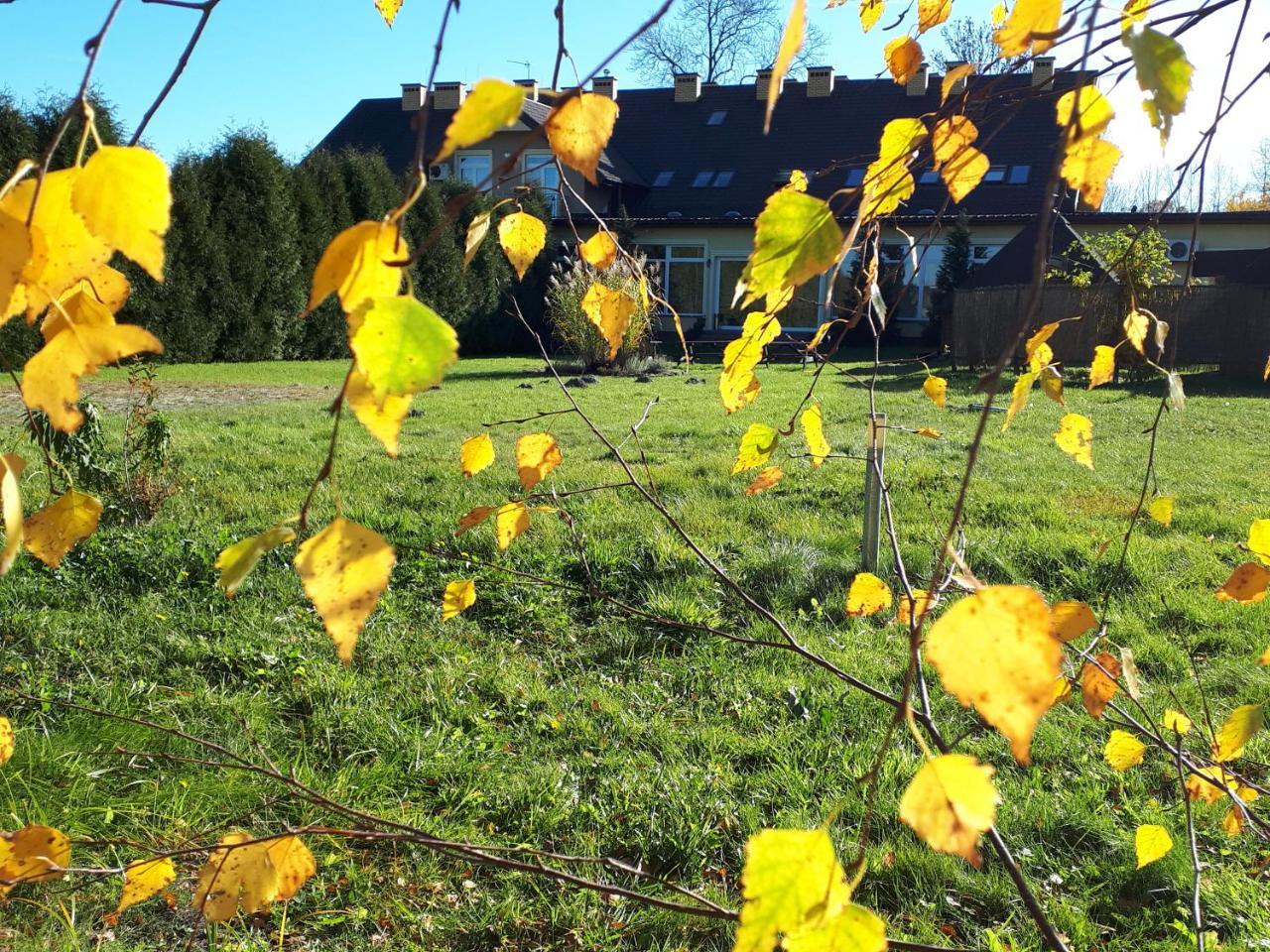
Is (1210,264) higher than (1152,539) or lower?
higher

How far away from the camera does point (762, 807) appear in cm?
223

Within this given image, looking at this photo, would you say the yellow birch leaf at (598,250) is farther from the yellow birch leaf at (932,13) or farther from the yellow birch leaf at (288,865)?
the yellow birch leaf at (288,865)

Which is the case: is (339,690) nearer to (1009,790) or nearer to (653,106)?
(1009,790)

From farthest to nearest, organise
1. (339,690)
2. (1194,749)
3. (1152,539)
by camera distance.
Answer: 1. (1152,539)
2. (339,690)
3. (1194,749)

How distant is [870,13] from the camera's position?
1248 mm

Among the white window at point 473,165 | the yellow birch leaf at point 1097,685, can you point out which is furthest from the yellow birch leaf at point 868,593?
the white window at point 473,165

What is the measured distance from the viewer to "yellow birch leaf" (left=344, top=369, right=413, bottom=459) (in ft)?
1.50

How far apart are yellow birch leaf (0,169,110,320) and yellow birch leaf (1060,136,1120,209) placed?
0.73m

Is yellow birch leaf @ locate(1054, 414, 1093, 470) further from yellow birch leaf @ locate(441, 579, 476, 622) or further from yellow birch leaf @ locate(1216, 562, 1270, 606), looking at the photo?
yellow birch leaf @ locate(441, 579, 476, 622)

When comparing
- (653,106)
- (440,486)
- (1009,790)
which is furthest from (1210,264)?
(1009,790)

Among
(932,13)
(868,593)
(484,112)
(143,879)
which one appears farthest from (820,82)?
(484,112)

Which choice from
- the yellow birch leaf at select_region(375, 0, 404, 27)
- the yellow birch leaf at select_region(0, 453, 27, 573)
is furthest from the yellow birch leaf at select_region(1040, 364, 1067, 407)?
the yellow birch leaf at select_region(0, 453, 27, 573)

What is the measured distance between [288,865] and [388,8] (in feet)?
3.05

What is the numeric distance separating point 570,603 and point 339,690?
36.5 inches
